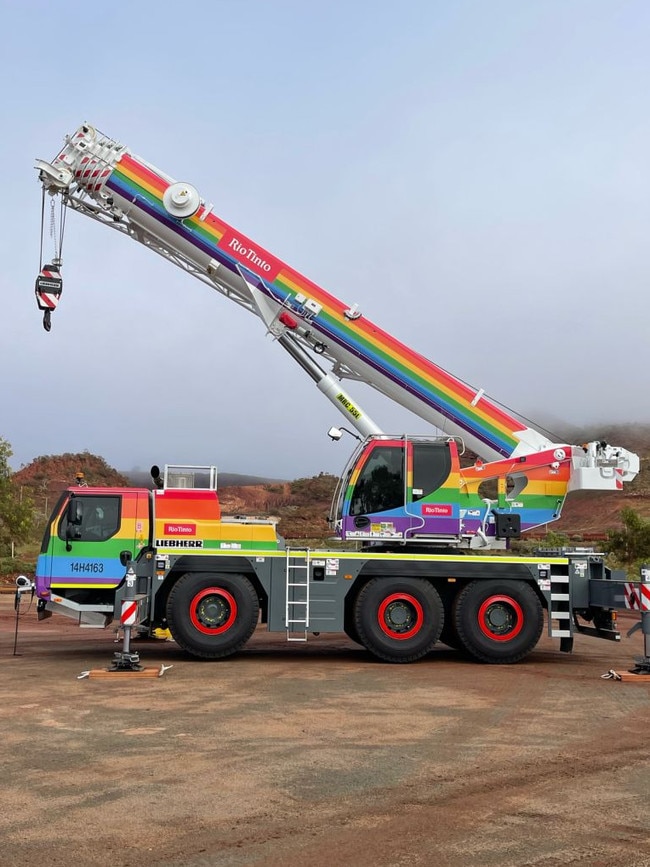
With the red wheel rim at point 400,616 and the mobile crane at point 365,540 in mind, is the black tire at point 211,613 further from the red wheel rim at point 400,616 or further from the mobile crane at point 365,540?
the red wheel rim at point 400,616

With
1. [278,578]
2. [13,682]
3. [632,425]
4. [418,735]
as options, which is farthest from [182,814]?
[632,425]

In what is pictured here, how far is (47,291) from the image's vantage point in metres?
13.3

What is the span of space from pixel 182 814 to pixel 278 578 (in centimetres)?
710

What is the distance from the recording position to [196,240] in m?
13.7

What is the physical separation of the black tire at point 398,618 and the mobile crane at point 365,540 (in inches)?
0.8

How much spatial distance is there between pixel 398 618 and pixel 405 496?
184 cm

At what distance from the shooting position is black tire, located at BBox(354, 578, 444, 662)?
40.5 feet

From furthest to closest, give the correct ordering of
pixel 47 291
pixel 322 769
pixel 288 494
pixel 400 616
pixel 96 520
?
pixel 288 494 → pixel 47 291 → pixel 96 520 → pixel 400 616 → pixel 322 769

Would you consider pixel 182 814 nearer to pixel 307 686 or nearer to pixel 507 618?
pixel 307 686

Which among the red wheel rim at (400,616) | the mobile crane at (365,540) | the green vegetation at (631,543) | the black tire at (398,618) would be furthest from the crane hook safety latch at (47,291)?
the green vegetation at (631,543)

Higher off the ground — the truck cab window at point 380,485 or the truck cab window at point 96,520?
the truck cab window at point 380,485

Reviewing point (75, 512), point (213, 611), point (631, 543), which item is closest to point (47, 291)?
point (75, 512)

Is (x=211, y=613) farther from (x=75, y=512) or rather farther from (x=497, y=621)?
(x=497, y=621)

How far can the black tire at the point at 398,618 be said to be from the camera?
12.4 meters
